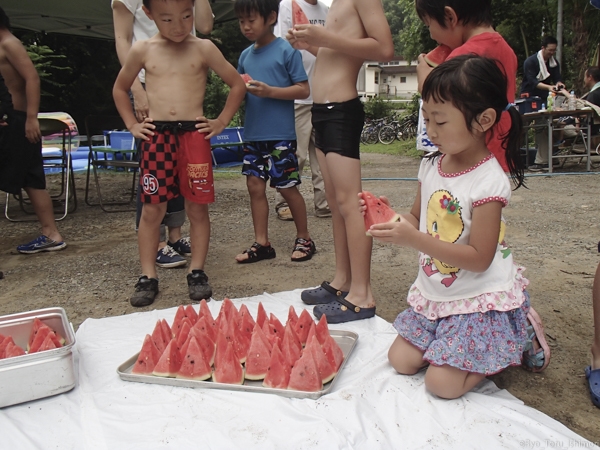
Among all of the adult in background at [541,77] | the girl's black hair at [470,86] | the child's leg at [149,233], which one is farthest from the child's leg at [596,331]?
the adult in background at [541,77]

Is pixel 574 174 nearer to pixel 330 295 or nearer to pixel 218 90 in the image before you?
pixel 330 295

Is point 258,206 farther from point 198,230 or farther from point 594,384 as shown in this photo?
point 594,384

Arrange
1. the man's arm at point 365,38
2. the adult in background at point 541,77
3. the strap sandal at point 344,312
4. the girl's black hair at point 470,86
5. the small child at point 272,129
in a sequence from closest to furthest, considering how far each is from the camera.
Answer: the girl's black hair at point 470,86
the man's arm at point 365,38
the strap sandal at point 344,312
the small child at point 272,129
the adult in background at point 541,77

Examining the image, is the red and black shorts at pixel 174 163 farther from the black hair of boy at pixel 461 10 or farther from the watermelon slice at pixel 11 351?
the black hair of boy at pixel 461 10

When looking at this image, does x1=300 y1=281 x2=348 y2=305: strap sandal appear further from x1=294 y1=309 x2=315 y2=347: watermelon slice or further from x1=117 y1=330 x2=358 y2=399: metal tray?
x1=117 y1=330 x2=358 y2=399: metal tray

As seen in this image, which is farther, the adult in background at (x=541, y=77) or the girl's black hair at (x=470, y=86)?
the adult in background at (x=541, y=77)

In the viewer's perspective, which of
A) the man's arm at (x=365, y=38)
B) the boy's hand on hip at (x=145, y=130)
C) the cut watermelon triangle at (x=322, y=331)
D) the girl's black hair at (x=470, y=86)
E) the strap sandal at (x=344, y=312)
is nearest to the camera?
the girl's black hair at (x=470, y=86)

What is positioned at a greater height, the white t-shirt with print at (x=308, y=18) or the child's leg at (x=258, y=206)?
the white t-shirt with print at (x=308, y=18)

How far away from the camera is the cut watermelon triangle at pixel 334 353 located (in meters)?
2.30

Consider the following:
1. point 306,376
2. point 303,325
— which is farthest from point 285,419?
point 303,325

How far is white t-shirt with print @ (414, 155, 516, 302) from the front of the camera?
197cm

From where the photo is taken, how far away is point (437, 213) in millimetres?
2135

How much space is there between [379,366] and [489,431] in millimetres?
603

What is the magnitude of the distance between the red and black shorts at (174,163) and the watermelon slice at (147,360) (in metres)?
1.22
